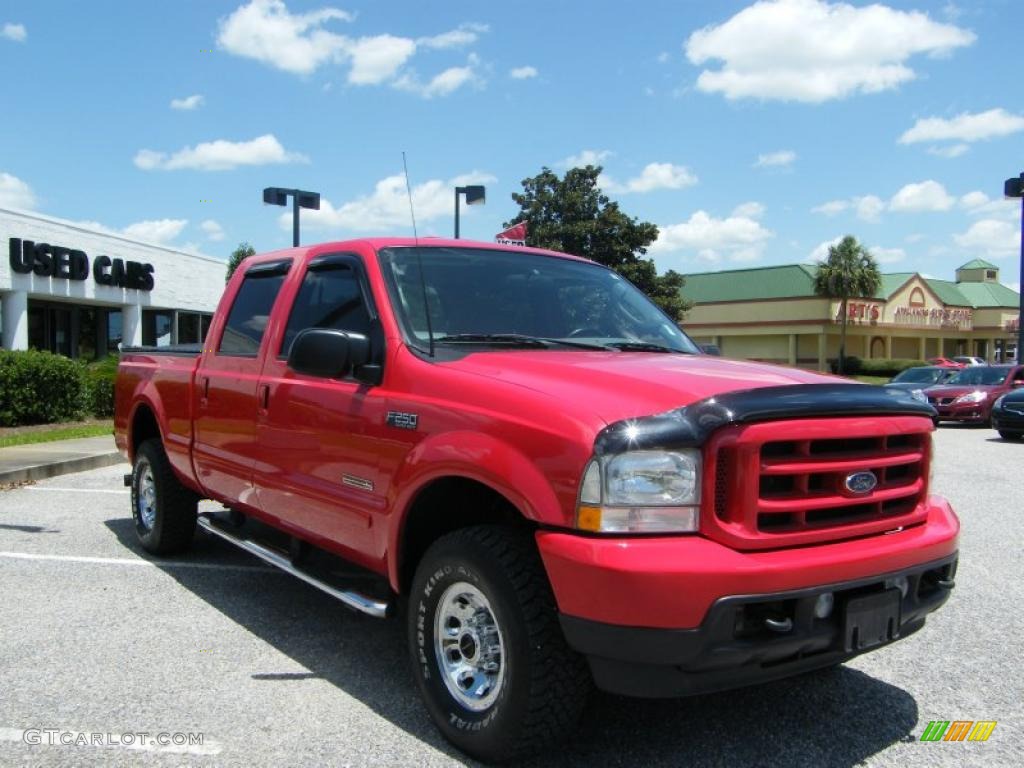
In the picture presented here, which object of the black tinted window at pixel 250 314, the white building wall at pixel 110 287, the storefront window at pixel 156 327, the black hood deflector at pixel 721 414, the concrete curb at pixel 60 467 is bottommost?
the concrete curb at pixel 60 467

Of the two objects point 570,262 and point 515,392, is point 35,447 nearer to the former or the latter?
point 570,262

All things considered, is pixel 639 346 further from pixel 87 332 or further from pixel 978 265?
pixel 978 265

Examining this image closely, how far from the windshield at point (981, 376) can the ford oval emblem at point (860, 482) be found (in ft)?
63.2

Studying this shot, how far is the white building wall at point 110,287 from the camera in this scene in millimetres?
23438

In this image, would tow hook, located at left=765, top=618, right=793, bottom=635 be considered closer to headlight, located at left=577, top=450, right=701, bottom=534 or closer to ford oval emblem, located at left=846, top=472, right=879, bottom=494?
headlight, located at left=577, top=450, right=701, bottom=534

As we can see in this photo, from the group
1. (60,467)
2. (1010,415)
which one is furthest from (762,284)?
(60,467)

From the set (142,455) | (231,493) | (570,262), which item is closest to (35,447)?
(142,455)

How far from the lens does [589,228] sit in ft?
127

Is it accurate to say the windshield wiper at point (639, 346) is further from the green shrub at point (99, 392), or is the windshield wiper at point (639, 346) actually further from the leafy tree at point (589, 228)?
the leafy tree at point (589, 228)

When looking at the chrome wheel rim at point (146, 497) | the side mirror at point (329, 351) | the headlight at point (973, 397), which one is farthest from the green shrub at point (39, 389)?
the headlight at point (973, 397)

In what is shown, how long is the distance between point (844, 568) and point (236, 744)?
2308mm

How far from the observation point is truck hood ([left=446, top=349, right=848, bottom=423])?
2955 millimetres

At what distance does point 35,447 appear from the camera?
1210cm

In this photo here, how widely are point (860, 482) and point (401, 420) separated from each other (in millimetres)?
1747
